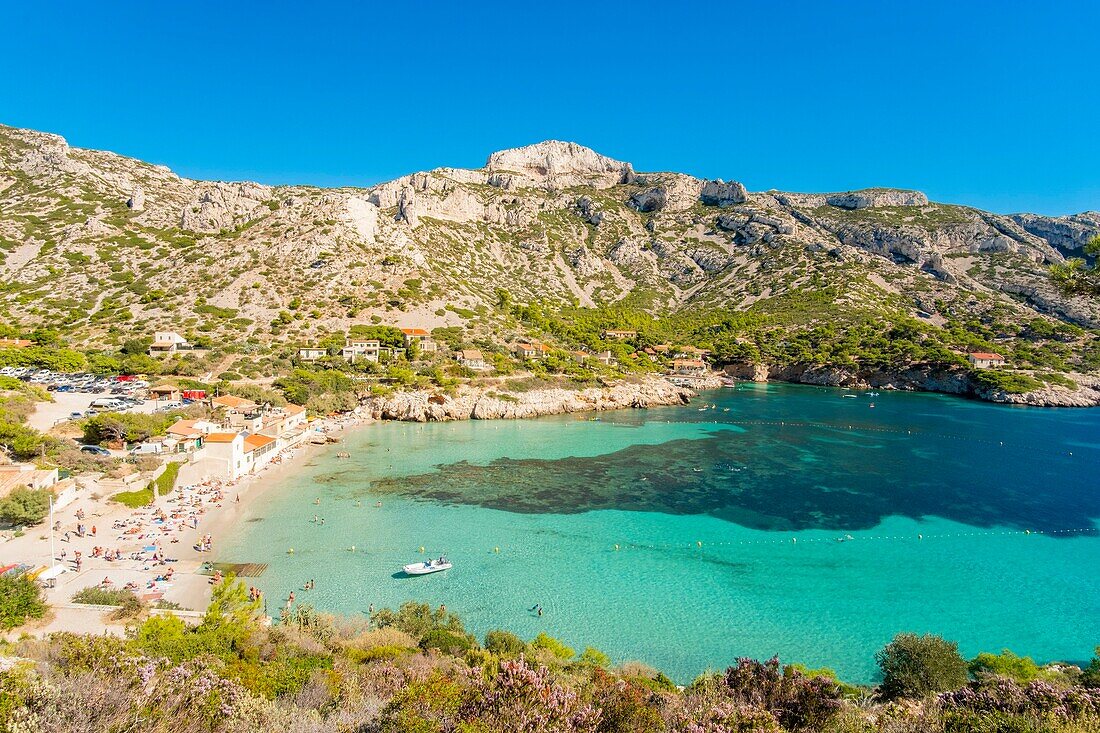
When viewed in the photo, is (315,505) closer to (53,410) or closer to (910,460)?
(53,410)

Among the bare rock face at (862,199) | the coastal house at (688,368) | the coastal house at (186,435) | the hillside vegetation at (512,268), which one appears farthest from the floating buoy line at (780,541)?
the bare rock face at (862,199)

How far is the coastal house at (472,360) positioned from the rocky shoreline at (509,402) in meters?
4.68

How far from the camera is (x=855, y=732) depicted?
20.9ft

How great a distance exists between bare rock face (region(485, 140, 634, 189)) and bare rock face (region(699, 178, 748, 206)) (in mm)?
18788

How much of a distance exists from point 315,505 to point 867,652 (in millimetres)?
19222

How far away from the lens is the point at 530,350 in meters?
54.0

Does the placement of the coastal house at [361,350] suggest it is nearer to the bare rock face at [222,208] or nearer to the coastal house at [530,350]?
the coastal house at [530,350]

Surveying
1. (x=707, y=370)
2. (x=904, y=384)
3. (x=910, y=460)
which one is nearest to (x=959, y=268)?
(x=904, y=384)

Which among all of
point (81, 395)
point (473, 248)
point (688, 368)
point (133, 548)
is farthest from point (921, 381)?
point (81, 395)

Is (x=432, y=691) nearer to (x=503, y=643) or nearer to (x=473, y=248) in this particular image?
(x=503, y=643)

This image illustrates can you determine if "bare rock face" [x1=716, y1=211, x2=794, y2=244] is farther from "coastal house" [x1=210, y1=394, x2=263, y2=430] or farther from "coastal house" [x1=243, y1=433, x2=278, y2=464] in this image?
"coastal house" [x1=243, y1=433, x2=278, y2=464]

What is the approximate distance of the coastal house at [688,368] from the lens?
6494 centimetres

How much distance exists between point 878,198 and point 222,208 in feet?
391

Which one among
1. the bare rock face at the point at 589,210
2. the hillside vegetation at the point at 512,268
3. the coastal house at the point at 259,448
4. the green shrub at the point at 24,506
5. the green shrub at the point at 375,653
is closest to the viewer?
the green shrub at the point at 375,653
